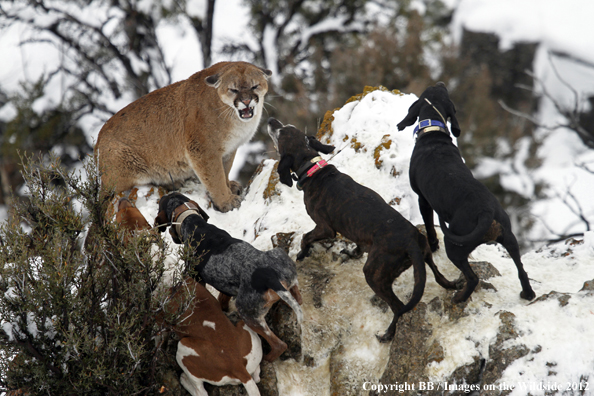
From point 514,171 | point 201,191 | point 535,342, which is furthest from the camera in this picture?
point 514,171

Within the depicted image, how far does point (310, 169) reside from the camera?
14.6 feet

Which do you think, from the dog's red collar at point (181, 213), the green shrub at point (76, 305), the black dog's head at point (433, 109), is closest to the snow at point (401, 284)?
the green shrub at point (76, 305)

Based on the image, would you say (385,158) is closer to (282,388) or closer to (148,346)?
(282,388)

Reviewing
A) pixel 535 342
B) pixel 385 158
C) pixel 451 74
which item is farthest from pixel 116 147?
pixel 451 74

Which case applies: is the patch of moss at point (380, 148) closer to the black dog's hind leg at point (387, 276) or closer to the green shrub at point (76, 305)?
the black dog's hind leg at point (387, 276)

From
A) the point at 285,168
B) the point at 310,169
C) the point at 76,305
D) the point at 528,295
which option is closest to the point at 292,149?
the point at 285,168

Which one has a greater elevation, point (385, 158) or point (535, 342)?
point (385, 158)

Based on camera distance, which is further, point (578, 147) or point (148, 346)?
point (578, 147)

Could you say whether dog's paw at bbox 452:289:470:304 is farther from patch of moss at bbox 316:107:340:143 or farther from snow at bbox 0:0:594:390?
patch of moss at bbox 316:107:340:143

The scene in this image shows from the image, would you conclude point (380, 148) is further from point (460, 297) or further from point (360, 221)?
point (460, 297)

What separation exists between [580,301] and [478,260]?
46.6 inches

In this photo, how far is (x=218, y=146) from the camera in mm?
5805

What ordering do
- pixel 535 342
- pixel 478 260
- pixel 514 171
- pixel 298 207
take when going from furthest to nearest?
pixel 514 171, pixel 298 207, pixel 478 260, pixel 535 342

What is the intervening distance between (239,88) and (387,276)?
9.73 ft
